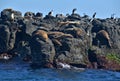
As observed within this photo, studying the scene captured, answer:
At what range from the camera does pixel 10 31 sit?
7562 centimetres

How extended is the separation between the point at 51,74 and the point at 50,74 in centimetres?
14

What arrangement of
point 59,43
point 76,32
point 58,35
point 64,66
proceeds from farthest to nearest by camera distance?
point 76,32, point 58,35, point 59,43, point 64,66

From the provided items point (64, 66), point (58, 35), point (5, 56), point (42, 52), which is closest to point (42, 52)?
point (42, 52)

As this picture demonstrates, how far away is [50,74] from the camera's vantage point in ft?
170

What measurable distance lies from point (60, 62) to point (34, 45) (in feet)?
15.3

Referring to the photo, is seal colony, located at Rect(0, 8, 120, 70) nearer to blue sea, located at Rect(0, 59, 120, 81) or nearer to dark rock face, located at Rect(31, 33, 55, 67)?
dark rock face, located at Rect(31, 33, 55, 67)

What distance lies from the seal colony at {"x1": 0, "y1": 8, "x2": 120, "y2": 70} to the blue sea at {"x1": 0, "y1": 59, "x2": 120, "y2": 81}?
3.07m

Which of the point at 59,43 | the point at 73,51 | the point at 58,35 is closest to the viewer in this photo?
the point at 73,51

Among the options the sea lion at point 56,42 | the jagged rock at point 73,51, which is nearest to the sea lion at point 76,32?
the jagged rock at point 73,51

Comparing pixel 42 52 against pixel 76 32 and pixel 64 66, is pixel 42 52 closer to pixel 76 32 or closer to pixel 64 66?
pixel 64 66

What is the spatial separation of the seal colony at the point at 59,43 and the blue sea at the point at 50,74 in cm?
307

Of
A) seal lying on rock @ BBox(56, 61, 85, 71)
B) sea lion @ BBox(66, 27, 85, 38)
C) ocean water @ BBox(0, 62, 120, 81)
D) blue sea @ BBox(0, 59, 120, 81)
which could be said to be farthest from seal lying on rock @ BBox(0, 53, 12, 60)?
seal lying on rock @ BBox(56, 61, 85, 71)

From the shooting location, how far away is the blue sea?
47.9 m

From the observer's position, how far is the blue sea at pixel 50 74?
47875 mm
